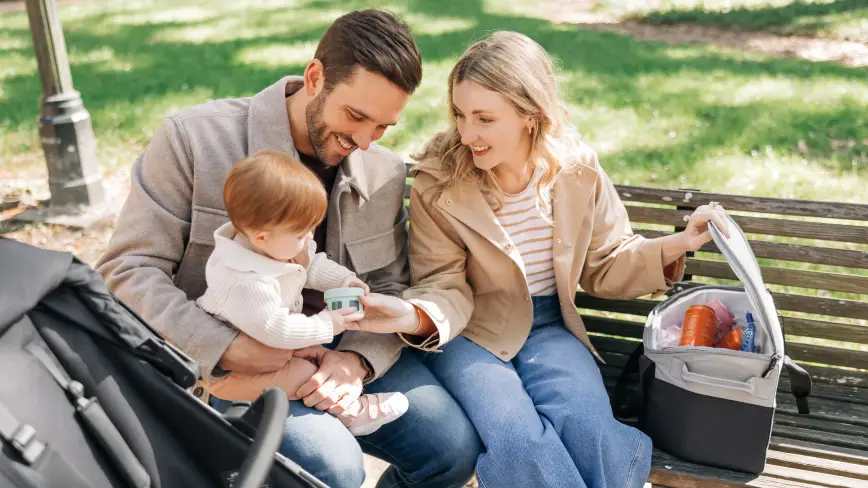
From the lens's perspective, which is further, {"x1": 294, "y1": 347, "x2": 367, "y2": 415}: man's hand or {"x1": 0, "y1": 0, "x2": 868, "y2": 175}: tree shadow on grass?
{"x1": 0, "y1": 0, "x2": 868, "y2": 175}: tree shadow on grass

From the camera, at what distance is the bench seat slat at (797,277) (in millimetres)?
2961

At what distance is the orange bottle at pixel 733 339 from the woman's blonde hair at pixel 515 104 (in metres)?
0.74

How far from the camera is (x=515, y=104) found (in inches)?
108

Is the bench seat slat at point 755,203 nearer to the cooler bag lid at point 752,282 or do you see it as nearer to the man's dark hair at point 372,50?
the cooler bag lid at point 752,282

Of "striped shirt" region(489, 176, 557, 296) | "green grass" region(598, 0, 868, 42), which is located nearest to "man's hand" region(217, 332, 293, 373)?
"striped shirt" region(489, 176, 557, 296)

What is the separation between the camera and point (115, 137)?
659 cm

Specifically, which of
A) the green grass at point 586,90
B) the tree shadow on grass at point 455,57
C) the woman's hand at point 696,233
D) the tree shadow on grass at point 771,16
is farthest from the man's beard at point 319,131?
the tree shadow on grass at point 771,16

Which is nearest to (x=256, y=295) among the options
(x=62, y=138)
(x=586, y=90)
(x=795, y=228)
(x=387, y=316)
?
(x=387, y=316)

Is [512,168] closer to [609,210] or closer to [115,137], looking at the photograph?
[609,210]

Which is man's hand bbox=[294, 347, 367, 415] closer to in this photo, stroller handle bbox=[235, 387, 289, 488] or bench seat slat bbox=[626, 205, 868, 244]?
stroller handle bbox=[235, 387, 289, 488]

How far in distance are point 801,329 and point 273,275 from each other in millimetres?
1856

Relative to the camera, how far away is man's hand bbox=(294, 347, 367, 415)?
2.47m

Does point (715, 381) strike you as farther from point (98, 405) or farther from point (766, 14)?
point (766, 14)

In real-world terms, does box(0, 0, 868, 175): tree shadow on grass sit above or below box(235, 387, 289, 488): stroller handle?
below
